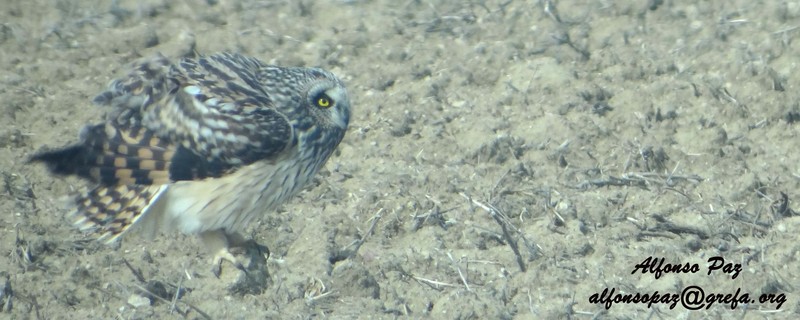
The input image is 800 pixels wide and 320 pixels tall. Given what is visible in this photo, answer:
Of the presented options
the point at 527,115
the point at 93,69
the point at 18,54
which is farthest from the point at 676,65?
the point at 18,54

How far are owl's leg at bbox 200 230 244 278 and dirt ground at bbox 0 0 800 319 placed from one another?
0.10 m

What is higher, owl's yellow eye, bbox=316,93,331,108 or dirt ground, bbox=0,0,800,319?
owl's yellow eye, bbox=316,93,331,108

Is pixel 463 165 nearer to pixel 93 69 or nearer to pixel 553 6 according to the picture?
pixel 553 6

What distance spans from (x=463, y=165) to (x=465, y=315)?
1601 millimetres

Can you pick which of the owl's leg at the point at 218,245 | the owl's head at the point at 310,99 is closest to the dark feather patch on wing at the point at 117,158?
the owl's leg at the point at 218,245

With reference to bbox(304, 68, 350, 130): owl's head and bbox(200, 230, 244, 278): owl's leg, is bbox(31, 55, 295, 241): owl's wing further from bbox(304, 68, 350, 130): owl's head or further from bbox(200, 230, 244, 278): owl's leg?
bbox(200, 230, 244, 278): owl's leg

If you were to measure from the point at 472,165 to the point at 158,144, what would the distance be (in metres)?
1.99

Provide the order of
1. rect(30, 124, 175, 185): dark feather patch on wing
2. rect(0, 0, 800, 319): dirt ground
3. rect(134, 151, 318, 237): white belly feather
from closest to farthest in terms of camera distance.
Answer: rect(0, 0, 800, 319): dirt ground, rect(30, 124, 175, 185): dark feather patch on wing, rect(134, 151, 318, 237): white belly feather

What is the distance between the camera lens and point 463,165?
276 inches

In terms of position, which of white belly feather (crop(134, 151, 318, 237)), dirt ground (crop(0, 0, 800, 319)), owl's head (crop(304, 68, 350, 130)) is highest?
owl's head (crop(304, 68, 350, 130))

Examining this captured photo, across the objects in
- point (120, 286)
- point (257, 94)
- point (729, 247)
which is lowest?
point (729, 247)

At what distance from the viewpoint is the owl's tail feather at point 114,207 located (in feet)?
19.4

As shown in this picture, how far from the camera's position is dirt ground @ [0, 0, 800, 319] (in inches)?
227

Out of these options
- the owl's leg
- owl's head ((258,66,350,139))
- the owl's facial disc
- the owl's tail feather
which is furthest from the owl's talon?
the owl's facial disc
